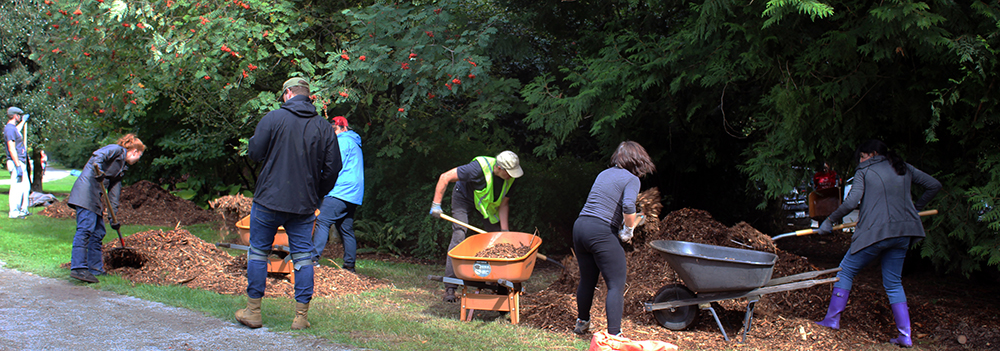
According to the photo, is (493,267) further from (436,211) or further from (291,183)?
(291,183)

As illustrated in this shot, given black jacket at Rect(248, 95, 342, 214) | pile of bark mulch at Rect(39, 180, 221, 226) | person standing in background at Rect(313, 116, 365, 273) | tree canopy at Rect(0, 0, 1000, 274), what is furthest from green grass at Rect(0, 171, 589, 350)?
pile of bark mulch at Rect(39, 180, 221, 226)

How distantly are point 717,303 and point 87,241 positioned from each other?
5626 mm

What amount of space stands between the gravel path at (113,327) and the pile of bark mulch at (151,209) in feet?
20.9

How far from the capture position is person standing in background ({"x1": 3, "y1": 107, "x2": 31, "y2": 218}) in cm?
1012

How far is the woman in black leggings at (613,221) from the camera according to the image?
13.9 ft

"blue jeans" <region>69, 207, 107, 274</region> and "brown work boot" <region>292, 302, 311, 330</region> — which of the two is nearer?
"brown work boot" <region>292, 302, 311, 330</region>

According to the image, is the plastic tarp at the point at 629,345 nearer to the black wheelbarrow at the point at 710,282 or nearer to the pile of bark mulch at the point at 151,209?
the black wheelbarrow at the point at 710,282

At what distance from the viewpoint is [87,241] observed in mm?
6031

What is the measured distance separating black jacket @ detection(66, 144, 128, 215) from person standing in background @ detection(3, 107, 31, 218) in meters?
5.37

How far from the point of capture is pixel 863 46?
4672 millimetres

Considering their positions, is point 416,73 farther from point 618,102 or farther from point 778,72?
point 778,72

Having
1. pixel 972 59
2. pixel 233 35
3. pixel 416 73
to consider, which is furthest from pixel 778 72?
pixel 233 35

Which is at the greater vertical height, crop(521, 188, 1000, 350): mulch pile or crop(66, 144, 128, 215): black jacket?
crop(66, 144, 128, 215): black jacket

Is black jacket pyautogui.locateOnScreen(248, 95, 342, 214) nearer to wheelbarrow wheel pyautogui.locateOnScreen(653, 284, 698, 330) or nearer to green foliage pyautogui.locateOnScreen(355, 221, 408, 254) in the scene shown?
wheelbarrow wheel pyautogui.locateOnScreen(653, 284, 698, 330)
